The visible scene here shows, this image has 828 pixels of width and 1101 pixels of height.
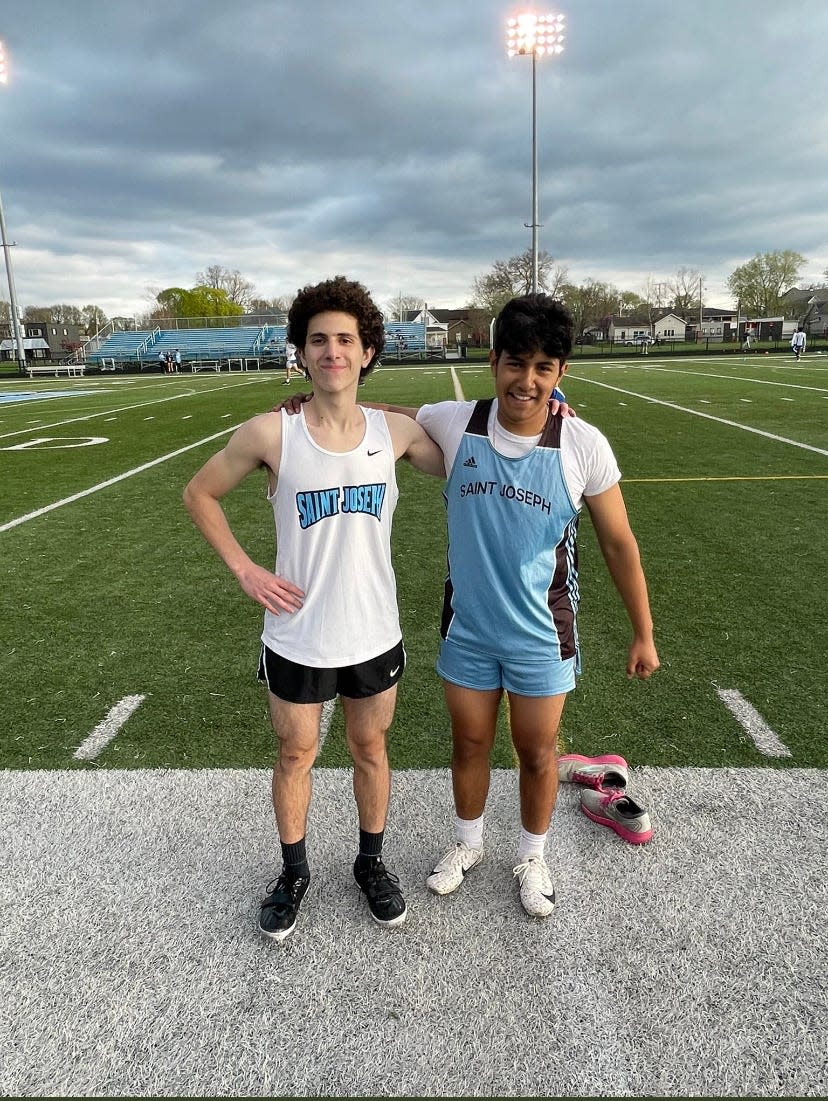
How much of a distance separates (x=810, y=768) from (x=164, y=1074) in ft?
8.50

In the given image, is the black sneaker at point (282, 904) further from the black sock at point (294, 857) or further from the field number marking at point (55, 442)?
the field number marking at point (55, 442)

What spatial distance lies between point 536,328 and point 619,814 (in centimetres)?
175

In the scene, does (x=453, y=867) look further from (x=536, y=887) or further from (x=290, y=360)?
(x=290, y=360)

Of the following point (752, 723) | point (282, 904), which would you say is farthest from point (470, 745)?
point (752, 723)

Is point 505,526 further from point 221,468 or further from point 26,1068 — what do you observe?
point 26,1068

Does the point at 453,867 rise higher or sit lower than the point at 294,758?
lower

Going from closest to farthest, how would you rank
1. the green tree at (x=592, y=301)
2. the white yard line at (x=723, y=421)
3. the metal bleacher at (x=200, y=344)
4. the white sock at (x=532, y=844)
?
the white sock at (x=532, y=844), the white yard line at (x=723, y=421), the metal bleacher at (x=200, y=344), the green tree at (x=592, y=301)

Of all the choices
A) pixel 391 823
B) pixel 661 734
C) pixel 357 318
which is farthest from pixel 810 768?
pixel 357 318

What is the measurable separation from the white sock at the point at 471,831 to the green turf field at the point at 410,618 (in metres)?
0.56

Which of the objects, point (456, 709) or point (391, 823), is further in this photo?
point (391, 823)

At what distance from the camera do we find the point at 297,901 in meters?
2.30

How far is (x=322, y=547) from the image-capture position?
83.4 inches

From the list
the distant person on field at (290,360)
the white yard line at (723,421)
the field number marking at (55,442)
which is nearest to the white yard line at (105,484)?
the field number marking at (55,442)

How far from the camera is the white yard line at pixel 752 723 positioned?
3.10m
